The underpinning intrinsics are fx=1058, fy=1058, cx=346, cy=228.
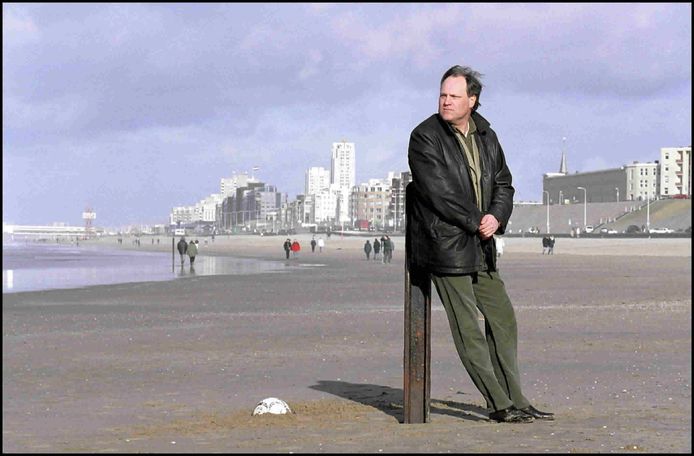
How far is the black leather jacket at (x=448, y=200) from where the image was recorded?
21.1 ft

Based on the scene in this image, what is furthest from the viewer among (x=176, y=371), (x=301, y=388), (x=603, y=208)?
(x=603, y=208)

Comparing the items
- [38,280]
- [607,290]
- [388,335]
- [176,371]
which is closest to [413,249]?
[176,371]

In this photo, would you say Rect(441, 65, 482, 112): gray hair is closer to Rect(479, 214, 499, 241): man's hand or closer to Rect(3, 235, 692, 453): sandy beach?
Rect(479, 214, 499, 241): man's hand

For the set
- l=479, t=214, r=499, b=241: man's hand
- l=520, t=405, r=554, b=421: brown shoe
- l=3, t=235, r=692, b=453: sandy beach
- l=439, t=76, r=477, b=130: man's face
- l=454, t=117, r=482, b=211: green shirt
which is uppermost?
l=439, t=76, r=477, b=130: man's face

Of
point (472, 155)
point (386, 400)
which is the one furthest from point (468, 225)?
point (386, 400)

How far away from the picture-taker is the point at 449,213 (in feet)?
21.0

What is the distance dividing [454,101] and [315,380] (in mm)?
3568

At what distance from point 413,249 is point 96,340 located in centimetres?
831

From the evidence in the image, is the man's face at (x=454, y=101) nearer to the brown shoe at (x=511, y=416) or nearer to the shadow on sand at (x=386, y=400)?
the brown shoe at (x=511, y=416)

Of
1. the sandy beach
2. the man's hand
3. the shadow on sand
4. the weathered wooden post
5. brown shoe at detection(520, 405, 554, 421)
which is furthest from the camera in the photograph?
the shadow on sand

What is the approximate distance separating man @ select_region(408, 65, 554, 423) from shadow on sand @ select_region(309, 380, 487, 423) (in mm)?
343

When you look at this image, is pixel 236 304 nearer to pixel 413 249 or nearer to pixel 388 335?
pixel 388 335

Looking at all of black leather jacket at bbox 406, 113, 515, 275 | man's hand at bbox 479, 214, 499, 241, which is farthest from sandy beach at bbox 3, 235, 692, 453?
man's hand at bbox 479, 214, 499, 241

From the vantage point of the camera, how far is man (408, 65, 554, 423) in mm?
6449
